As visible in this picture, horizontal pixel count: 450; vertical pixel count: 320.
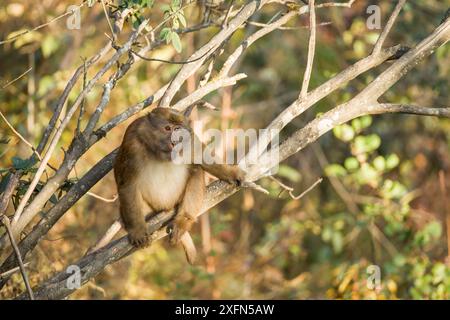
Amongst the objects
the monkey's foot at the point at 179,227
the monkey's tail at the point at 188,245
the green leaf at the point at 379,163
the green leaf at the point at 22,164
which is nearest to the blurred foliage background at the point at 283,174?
the green leaf at the point at 379,163

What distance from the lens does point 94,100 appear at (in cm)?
843

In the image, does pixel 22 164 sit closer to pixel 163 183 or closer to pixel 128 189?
pixel 128 189

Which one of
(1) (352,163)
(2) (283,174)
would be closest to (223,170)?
(1) (352,163)

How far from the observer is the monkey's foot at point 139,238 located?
14.2 feet

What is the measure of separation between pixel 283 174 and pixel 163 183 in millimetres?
4213

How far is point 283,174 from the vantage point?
30.0 feet

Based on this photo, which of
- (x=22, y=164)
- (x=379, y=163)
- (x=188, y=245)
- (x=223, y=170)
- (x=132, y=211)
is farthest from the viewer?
(x=379, y=163)

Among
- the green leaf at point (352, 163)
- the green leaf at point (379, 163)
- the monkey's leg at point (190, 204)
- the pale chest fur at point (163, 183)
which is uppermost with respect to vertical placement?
the green leaf at point (352, 163)

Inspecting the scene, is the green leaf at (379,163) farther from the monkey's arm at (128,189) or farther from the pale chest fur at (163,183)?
the monkey's arm at (128,189)

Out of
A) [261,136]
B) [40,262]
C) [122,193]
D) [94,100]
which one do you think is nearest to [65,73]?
[94,100]

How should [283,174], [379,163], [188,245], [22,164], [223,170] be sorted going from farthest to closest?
[283,174] → [379,163] → [188,245] → [223,170] → [22,164]

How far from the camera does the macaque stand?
469cm
